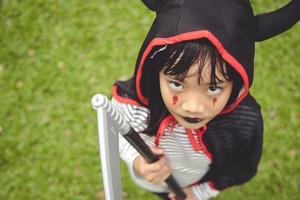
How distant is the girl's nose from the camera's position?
1.12 m

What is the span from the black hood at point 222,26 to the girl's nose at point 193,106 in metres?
0.15

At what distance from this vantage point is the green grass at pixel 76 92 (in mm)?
2779

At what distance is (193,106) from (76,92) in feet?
6.84

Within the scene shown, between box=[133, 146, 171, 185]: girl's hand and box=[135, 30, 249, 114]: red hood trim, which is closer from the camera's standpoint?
box=[135, 30, 249, 114]: red hood trim

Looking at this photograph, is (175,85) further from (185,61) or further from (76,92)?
(76,92)


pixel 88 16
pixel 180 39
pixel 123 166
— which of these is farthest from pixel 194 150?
pixel 88 16

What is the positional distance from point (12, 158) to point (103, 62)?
1060 millimetres

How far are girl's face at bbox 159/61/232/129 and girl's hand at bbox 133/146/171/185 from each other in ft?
1.21

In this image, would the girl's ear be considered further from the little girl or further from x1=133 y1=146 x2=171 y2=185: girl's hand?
x1=133 y1=146 x2=171 y2=185: girl's hand

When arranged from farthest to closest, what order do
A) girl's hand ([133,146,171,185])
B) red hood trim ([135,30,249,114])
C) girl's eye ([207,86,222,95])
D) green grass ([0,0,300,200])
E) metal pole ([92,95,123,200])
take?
green grass ([0,0,300,200])
girl's hand ([133,146,171,185])
girl's eye ([207,86,222,95])
red hood trim ([135,30,249,114])
metal pole ([92,95,123,200])

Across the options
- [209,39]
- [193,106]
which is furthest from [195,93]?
[209,39]

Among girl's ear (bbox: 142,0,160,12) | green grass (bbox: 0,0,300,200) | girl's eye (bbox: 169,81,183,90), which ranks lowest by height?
green grass (bbox: 0,0,300,200)

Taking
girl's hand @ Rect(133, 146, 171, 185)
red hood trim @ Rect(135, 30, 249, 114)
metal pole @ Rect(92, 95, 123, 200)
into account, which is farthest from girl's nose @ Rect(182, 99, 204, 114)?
girl's hand @ Rect(133, 146, 171, 185)

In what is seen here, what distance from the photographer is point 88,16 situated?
3393mm
